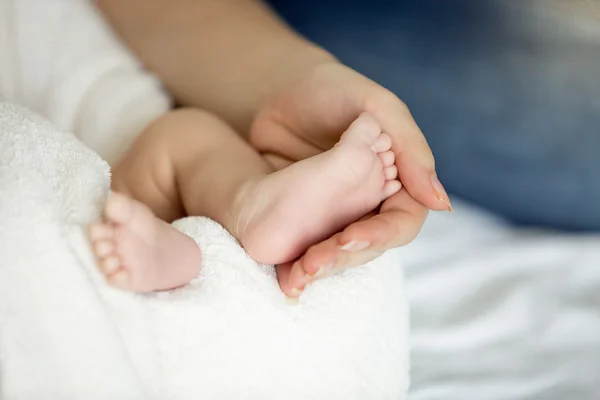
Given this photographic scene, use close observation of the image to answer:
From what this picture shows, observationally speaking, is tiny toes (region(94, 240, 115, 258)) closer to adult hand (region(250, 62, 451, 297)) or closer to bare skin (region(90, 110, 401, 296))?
bare skin (region(90, 110, 401, 296))

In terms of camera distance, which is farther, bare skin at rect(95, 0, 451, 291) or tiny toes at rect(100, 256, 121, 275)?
bare skin at rect(95, 0, 451, 291)

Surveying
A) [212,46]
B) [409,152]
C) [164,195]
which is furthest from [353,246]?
[212,46]

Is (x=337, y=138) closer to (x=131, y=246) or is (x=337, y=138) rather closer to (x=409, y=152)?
(x=409, y=152)

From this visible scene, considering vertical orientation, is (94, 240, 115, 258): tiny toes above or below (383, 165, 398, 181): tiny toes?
below

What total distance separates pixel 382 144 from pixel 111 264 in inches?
11.0

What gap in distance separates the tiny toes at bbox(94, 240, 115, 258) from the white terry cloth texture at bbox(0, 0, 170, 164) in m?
0.42

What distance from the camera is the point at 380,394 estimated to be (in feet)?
2.07

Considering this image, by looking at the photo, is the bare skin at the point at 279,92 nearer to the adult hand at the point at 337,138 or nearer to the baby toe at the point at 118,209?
the adult hand at the point at 337,138

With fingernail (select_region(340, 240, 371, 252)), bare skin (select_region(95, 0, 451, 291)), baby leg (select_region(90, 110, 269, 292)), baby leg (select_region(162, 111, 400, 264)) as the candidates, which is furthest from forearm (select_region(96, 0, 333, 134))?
fingernail (select_region(340, 240, 371, 252))

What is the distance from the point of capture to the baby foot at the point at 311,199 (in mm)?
570

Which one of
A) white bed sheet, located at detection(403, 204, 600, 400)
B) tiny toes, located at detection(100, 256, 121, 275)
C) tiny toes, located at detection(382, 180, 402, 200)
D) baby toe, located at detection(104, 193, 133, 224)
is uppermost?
baby toe, located at detection(104, 193, 133, 224)

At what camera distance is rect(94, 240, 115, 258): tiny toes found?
477mm

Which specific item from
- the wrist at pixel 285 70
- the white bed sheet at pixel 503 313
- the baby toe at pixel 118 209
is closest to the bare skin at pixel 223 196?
the baby toe at pixel 118 209

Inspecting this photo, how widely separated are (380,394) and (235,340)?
17 centimetres
